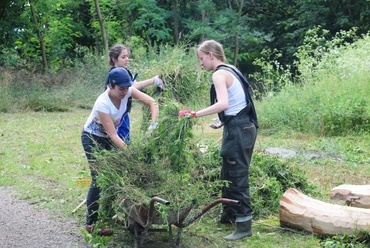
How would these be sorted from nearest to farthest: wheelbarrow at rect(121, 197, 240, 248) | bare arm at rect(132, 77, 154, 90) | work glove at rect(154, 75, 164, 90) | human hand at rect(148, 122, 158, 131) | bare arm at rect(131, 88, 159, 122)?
wheelbarrow at rect(121, 197, 240, 248) < human hand at rect(148, 122, 158, 131) < bare arm at rect(131, 88, 159, 122) < bare arm at rect(132, 77, 154, 90) < work glove at rect(154, 75, 164, 90)

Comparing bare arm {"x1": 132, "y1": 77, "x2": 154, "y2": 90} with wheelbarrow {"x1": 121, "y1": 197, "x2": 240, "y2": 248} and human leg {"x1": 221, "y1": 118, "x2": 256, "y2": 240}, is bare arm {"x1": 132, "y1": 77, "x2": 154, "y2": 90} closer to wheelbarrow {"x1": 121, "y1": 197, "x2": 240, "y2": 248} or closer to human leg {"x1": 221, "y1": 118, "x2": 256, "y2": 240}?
human leg {"x1": 221, "y1": 118, "x2": 256, "y2": 240}

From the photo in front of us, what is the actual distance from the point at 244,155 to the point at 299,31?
22.7 meters

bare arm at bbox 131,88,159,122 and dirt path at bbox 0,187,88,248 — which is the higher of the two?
bare arm at bbox 131,88,159,122

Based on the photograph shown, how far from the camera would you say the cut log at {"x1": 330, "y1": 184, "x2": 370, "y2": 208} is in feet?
21.1

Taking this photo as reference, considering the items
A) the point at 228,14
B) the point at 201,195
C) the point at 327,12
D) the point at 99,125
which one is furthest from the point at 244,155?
the point at 327,12

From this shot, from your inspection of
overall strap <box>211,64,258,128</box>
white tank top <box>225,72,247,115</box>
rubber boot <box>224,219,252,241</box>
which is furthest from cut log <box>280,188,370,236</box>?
white tank top <box>225,72,247,115</box>

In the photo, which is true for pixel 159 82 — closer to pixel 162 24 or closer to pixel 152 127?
pixel 152 127

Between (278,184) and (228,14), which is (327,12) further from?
(278,184)

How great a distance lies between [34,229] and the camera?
6.33 m

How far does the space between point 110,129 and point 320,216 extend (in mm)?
2075

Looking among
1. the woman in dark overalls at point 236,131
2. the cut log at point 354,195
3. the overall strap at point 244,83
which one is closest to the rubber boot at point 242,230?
the woman in dark overalls at point 236,131

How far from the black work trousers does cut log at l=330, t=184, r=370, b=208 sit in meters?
1.35

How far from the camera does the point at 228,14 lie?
26.7 metres

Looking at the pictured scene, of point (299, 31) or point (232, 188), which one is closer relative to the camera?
point (232, 188)
